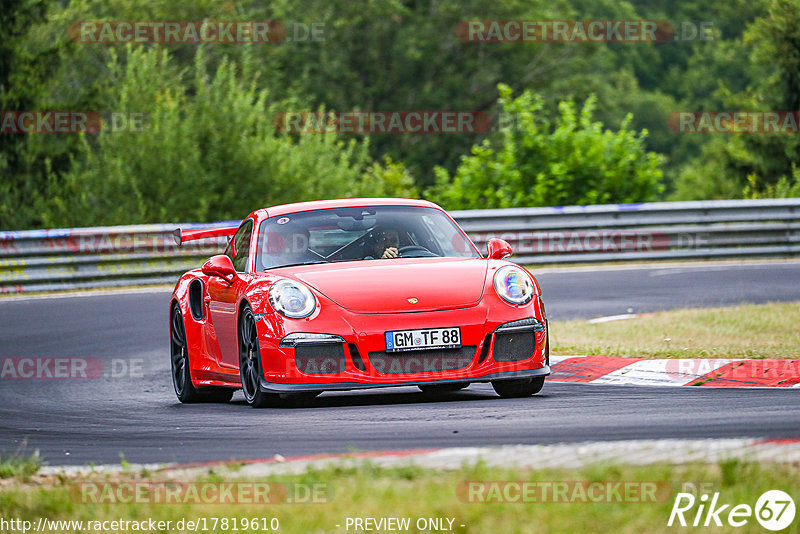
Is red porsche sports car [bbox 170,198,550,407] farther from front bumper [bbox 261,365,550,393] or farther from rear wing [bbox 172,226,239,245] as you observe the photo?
rear wing [bbox 172,226,239,245]

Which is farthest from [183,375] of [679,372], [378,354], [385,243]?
[679,372]

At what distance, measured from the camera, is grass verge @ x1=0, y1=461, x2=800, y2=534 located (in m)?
4.23

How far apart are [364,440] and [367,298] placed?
174cm

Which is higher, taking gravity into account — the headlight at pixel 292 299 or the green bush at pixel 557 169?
the green bush at pixel 557 169

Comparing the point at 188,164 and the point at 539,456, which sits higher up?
the point at 188,164

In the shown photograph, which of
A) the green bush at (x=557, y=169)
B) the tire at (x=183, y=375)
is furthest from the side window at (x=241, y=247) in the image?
the green bush at (x=557, y=169)

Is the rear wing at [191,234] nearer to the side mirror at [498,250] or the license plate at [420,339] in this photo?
the side mirror at [498,250]

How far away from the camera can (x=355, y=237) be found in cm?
915

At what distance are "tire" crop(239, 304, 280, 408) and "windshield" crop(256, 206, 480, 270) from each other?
0.54 metres

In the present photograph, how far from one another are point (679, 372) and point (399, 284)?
2476 mm

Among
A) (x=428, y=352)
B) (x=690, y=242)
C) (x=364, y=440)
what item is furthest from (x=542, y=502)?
(x=690, y=242)

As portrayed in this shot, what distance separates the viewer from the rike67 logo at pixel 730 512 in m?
4.14

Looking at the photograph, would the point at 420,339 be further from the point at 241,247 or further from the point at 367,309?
the point at 241,247

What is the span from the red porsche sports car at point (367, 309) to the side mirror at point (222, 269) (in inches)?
0.4
